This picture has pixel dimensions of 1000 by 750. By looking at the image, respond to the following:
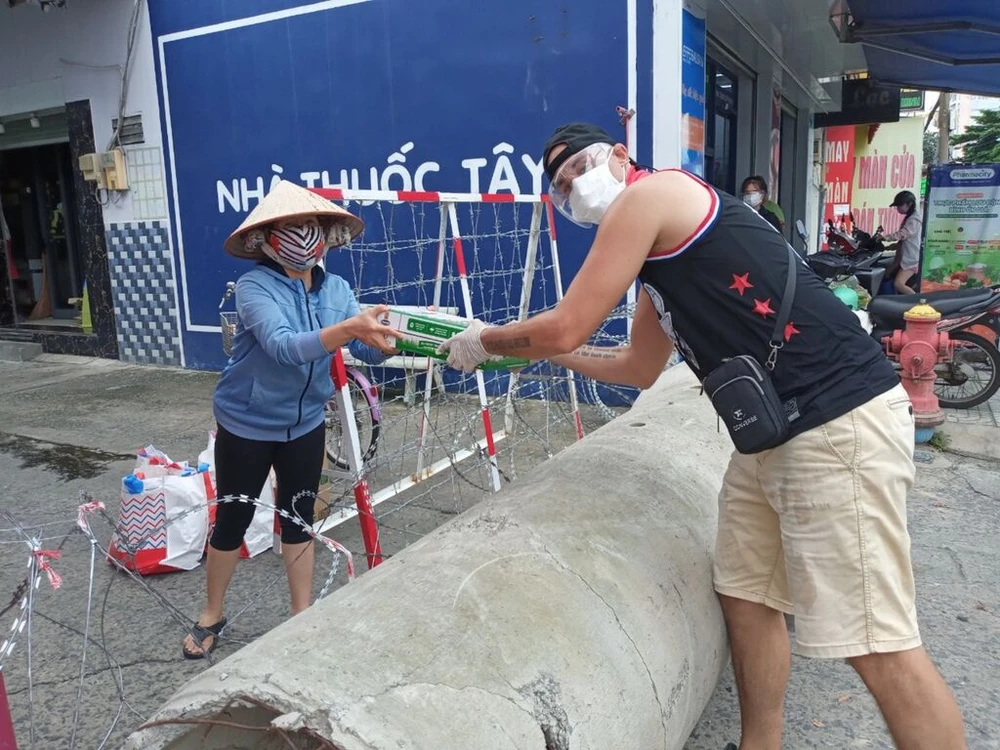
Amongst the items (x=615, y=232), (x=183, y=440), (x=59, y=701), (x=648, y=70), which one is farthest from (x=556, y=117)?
(x=59, y=701)

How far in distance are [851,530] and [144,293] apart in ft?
27.8

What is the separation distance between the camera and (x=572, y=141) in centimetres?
229

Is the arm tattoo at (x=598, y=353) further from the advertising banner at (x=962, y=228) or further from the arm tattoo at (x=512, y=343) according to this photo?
the advertising banner at (x=962, y=228)

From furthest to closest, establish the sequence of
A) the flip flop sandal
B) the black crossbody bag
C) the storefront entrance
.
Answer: the storefront entrance
the flip flop sandal
the black crossbody bag

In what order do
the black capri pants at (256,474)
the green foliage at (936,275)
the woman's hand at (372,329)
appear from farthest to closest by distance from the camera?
the green foliage at (936,275), the black capri pants at (256,474), the woman's hand at (372,329)

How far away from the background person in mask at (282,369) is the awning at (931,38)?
17.0ft

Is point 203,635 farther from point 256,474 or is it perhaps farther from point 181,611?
point 256,474

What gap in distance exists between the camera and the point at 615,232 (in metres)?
2.00

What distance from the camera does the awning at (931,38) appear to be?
19.8ft

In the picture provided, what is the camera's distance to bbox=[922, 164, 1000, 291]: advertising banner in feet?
25.3

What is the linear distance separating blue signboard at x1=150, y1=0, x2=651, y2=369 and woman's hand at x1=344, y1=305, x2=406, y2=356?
404 cm

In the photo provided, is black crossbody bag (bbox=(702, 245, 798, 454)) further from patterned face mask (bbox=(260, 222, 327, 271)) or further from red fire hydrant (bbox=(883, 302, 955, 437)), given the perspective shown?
red fire hydrant (bbox=(883, 302, 955, 437))

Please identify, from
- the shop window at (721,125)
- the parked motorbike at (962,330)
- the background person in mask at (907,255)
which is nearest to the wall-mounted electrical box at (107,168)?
the shop window at (721,125)

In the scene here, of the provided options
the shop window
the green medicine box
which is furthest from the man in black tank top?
the shop window
